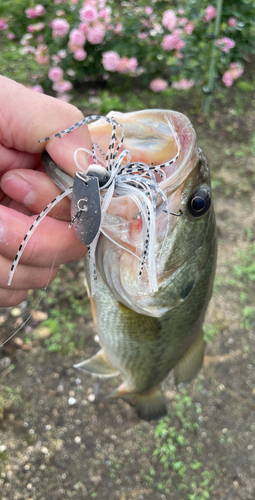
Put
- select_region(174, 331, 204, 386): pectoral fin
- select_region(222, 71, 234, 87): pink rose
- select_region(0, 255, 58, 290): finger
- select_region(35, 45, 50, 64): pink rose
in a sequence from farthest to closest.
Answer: select_region(222, 71, 234, 87): pink rose
select_region(35, 45, 50, 64): pink rose
select_region(174, 331, 204, 386): pectoral fin
select_region(0, 255, 58, 290): finger

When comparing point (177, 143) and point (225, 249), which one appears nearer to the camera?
point (177, 143)

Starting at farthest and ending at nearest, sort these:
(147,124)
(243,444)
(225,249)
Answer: (225,249) < (243,444) < (147,124)

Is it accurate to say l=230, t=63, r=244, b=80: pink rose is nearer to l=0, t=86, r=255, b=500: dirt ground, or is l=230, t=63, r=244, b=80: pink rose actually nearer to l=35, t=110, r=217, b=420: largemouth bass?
l=0, t=86, r=255, b=500: dirt ground

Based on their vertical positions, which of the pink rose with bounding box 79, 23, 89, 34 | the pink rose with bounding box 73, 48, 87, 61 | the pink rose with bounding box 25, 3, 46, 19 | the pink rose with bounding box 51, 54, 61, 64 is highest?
the pink rose with bounding box 25, 3, 46, 19

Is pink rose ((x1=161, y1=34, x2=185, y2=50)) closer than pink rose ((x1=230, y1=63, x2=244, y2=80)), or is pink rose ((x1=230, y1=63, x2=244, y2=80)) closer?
pink rose ((x1=161, y1=34, x2=185, y2=50))

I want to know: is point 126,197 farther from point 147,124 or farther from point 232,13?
point 232,13

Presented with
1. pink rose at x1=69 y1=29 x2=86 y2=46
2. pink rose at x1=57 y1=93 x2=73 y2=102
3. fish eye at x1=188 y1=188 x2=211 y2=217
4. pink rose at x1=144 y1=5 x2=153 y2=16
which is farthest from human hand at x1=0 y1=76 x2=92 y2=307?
pink rose at x1=144 y1=5 x2=153 y2=16

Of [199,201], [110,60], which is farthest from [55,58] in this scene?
[199,201]

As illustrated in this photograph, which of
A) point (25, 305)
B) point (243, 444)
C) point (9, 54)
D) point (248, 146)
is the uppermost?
point (9, 54)

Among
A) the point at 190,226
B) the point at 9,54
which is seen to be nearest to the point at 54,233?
the point at 190,226

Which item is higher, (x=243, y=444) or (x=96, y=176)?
(x=96, y=176)
